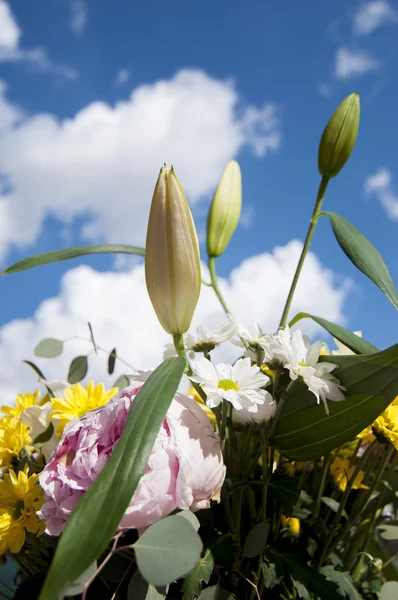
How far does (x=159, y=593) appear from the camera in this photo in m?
0.38

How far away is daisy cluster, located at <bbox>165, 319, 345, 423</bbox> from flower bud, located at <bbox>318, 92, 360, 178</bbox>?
199 millimetres

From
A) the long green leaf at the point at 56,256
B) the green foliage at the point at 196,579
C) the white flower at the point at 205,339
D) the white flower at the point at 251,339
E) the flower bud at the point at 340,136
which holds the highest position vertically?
the long green leaf at the point at 56,256

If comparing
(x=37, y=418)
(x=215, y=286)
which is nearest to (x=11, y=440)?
(x=37, y=418)

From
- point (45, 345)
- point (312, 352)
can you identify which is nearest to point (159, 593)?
point (312, 352)

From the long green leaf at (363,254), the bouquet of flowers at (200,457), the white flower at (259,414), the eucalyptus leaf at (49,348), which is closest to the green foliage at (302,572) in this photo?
the bouquet of flowers at (200,457)

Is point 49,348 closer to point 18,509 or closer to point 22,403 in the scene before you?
point 22,403

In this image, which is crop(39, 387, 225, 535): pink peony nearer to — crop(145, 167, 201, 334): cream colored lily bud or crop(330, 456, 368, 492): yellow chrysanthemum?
crop(145, 167, 201, 334): cream colored lily bud

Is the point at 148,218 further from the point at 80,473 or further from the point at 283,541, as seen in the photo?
the point at 283,541

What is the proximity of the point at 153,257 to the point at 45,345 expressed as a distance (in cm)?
31

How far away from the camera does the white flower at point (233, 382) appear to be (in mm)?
390

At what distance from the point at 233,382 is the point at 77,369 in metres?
0.28

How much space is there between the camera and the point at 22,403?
1.91 feet

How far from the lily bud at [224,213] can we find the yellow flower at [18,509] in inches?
11.4

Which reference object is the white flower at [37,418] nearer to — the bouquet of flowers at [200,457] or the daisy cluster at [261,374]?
the bouquet of flowers at [200,457]
